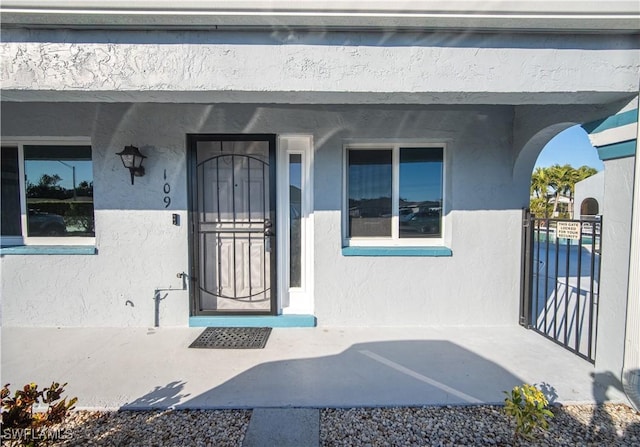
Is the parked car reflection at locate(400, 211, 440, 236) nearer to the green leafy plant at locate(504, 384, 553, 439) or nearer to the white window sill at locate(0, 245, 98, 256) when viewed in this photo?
the green leafy plant at locate(504, 384, 553, 439)

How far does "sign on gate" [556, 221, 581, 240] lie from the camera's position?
318 centimetres

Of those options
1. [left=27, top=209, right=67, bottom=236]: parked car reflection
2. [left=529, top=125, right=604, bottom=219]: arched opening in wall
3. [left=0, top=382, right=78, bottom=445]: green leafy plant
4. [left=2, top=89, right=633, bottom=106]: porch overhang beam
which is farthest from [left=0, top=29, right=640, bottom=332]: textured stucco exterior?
[left=529, top=125, right=604, bottom=219]: arched opening in wall

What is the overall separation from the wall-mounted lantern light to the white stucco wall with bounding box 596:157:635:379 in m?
5.01

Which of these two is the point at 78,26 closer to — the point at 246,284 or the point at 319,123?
the point at 319,123

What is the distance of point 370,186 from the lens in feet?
13.5

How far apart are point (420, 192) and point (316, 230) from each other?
60.7 inches

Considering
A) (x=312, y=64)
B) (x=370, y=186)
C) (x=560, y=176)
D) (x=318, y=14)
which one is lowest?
(x=370, y=186)

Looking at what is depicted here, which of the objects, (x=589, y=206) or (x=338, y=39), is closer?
(x=338, y=39)

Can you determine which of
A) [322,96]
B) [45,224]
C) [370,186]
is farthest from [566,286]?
[45,224]

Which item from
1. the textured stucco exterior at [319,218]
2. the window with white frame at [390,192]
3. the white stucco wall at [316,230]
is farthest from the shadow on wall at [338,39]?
the window with white frame at [390,192]

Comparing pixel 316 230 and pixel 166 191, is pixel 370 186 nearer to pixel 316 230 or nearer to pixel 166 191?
pixel 316 230

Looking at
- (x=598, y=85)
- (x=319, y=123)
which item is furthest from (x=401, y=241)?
(x=598, y=85)

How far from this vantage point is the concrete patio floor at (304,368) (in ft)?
8.36

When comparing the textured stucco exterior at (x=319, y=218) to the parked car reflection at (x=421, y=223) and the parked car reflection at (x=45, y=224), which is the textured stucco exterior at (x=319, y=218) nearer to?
the parked car reflection at (x=421, y=223)
